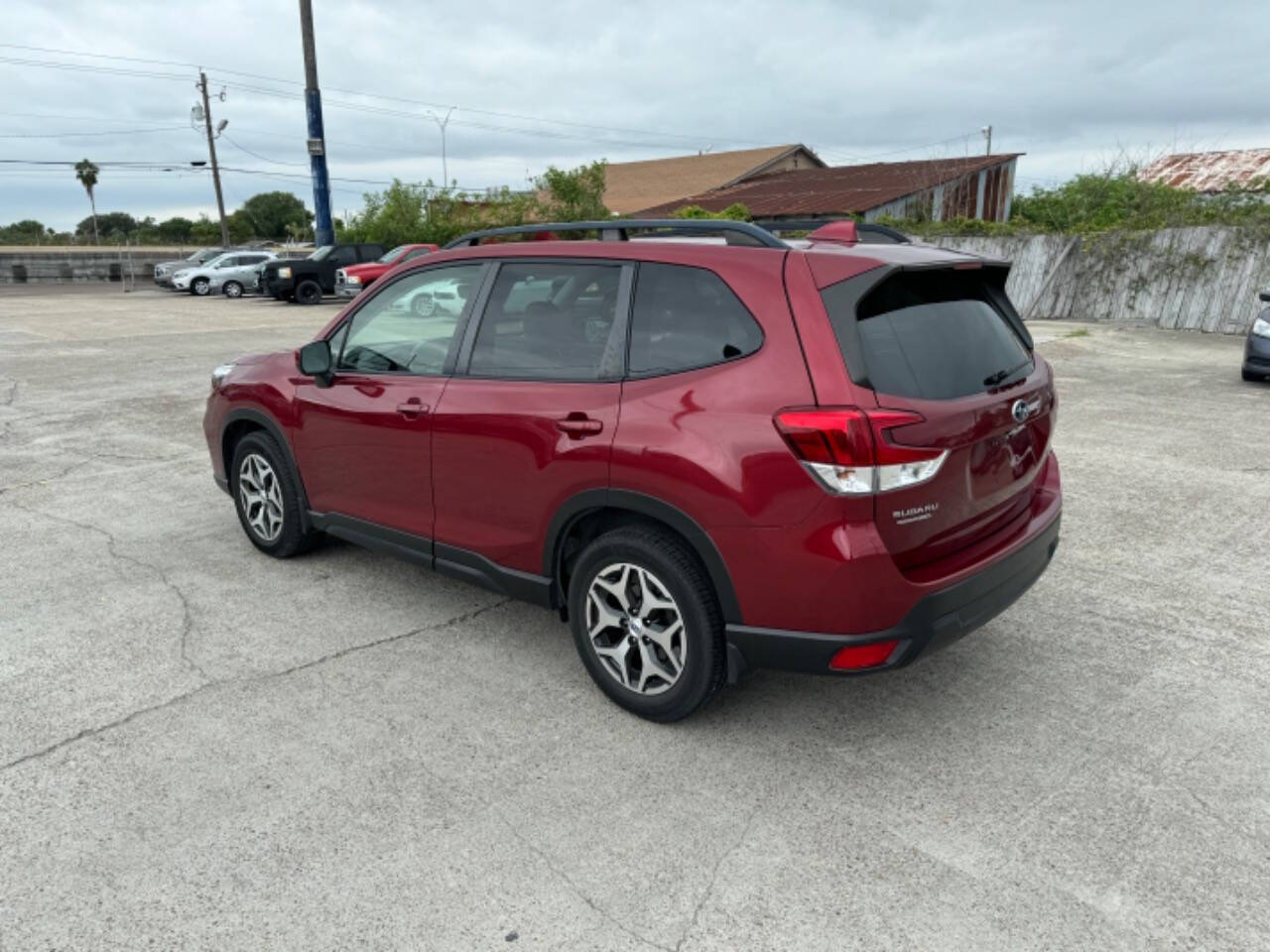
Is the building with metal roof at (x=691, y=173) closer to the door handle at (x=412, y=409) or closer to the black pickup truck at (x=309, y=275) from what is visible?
the black pickup truck at (x=309, y=275)

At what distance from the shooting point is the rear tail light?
2.73 m

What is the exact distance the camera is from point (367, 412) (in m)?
4.22

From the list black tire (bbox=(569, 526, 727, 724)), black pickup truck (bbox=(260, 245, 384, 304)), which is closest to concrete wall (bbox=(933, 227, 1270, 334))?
black tire (bbox=(569, 526, 727, 724))

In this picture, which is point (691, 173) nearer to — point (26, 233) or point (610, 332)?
point (610, 332)

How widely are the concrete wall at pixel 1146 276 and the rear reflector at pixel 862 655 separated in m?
15.5

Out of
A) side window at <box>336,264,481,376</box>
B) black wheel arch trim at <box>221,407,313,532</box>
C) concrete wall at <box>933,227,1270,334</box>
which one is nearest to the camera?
side window at <box>336,264,481,376</box>

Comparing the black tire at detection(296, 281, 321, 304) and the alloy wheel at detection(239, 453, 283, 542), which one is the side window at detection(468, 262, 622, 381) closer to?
the alloy wheel at detection(239, 453, 283, 542)

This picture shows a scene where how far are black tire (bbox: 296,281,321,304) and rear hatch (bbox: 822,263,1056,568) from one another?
24828mm

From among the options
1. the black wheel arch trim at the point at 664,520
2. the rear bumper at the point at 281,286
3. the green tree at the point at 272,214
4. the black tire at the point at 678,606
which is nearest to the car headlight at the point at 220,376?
the black wheel arch trim at the point at 664,520

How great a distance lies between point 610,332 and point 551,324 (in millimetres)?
331

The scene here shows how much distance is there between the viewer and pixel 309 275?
84.1 feet

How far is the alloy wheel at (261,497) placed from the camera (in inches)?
195

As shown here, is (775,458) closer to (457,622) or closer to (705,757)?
(705,757)

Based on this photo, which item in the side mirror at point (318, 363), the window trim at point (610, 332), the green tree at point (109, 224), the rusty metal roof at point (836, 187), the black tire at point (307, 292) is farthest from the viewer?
the green tree at point (109, 224)
